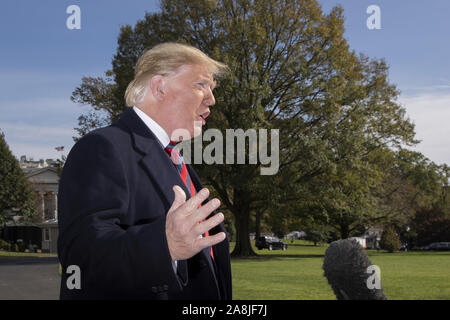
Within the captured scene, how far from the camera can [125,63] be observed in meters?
30.5

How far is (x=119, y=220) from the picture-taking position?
1.85 meters

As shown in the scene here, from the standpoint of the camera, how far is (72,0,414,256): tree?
28.0 meters

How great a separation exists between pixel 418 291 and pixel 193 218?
14.6 meters

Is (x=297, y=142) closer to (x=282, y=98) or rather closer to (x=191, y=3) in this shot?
(x=282, y=98)

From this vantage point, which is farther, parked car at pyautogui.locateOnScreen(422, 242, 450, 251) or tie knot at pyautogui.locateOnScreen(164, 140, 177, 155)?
parked car at pyautogui.locateOnScreen(422, 242, 450, 251)

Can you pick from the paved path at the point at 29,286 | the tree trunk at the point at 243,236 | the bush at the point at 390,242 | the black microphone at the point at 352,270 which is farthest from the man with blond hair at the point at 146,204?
the bush at the point at 390,242

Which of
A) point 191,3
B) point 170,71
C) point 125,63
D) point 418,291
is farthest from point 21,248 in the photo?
point 170,71

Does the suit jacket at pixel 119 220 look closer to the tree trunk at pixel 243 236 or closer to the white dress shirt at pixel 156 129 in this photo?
the white dress shirt at pixel 156 129

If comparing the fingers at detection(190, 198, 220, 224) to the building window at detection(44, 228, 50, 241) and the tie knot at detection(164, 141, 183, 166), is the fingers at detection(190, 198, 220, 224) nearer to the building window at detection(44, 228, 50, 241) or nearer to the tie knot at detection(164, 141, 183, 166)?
the tie knot at detection(164, 141, 183, 166)

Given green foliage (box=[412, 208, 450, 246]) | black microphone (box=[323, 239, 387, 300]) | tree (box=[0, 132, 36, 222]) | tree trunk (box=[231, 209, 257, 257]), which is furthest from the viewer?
green foliage (box=[412, 208, 450, 246])

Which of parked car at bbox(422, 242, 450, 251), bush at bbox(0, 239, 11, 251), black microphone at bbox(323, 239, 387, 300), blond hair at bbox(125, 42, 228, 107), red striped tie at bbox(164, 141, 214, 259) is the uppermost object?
blond hair at bbox(125, 42, 228, 107)

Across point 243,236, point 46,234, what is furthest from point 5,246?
point 243,236

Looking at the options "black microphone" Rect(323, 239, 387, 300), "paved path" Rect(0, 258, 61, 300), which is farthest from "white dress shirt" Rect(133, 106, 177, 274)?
"paved path" Rect(0, 258, 61, 300)

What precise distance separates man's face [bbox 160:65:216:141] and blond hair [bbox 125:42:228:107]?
0.04m
